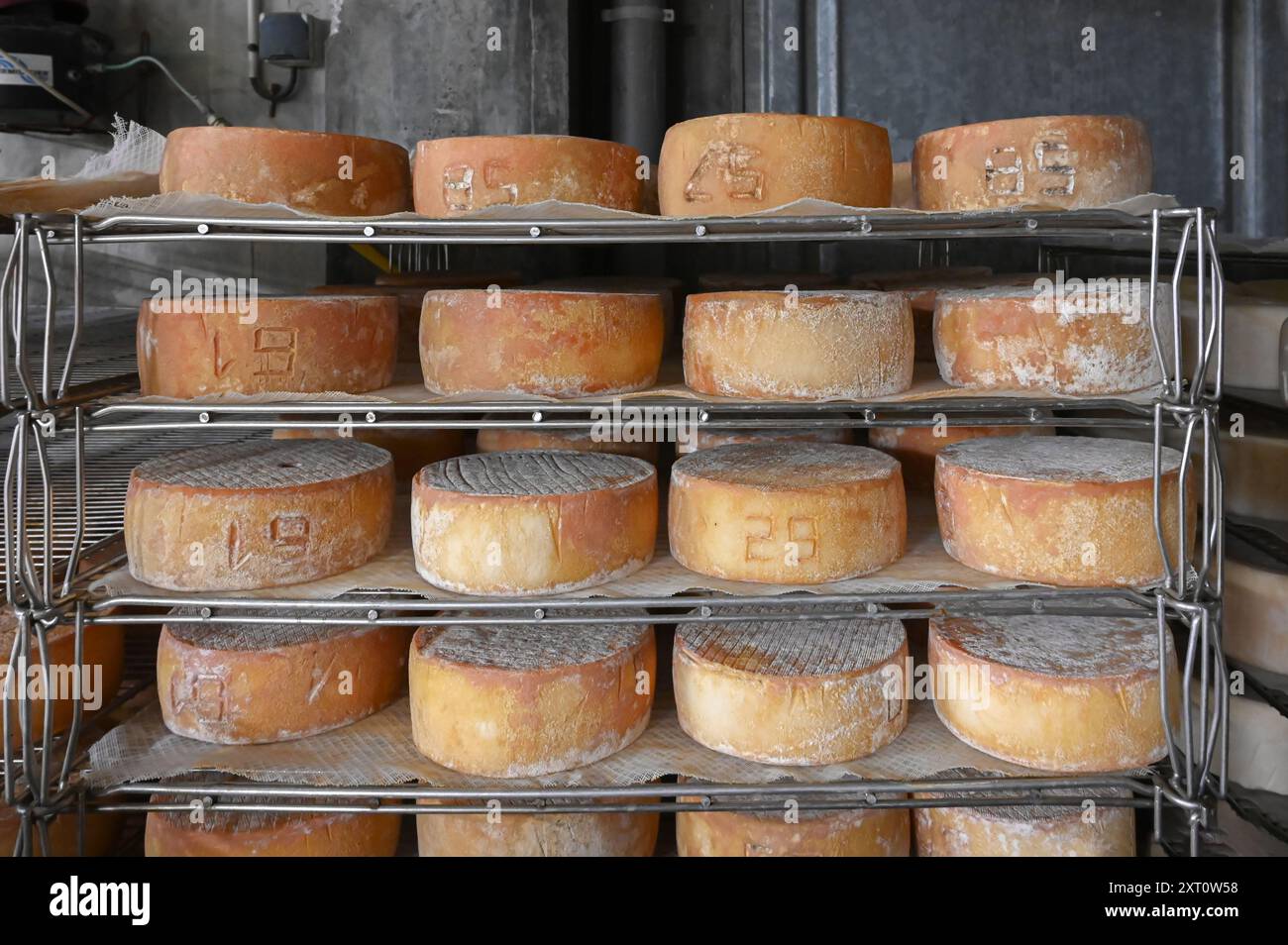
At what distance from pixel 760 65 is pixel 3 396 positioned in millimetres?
1635

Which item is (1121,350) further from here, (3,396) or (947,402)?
(3,396)

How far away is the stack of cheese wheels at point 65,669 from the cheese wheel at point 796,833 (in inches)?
34.3

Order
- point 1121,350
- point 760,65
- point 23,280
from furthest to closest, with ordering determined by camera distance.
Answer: point 760,65 → point 1121,350 → point 23,280

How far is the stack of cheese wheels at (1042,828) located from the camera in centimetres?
138

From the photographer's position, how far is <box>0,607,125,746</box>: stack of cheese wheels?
1396 millimetres

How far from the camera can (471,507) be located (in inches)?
54.2

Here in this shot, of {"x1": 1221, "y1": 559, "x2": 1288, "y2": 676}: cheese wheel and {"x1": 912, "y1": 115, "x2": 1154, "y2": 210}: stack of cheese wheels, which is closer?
{"x1": 912, "y1": 115, "x2": 1154, "y2": 210}: stack of cheese wheels

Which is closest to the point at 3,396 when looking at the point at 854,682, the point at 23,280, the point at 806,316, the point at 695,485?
the point at 23,280

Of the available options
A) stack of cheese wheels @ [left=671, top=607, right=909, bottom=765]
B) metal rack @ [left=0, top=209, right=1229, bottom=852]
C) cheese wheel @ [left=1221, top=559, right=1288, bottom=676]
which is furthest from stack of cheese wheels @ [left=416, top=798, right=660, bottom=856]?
cheese wheel @ [left=1221, top=559, right=1288, bottom=676]

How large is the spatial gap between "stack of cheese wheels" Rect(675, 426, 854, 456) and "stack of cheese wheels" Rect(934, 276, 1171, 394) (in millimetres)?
365

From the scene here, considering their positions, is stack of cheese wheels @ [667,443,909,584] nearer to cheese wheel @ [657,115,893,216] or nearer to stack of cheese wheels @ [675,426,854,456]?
stack of cheese wheels @ [675,426,854,456]

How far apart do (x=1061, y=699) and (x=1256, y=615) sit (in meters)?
0.42

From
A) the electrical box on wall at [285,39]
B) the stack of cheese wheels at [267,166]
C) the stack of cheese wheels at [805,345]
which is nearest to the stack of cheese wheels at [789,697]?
the stack of cheese wheels at [805,345]

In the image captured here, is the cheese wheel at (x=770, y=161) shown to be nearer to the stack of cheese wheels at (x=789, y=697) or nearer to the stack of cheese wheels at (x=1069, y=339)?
the stack of cheese wheels at (x=1069, y=339)
